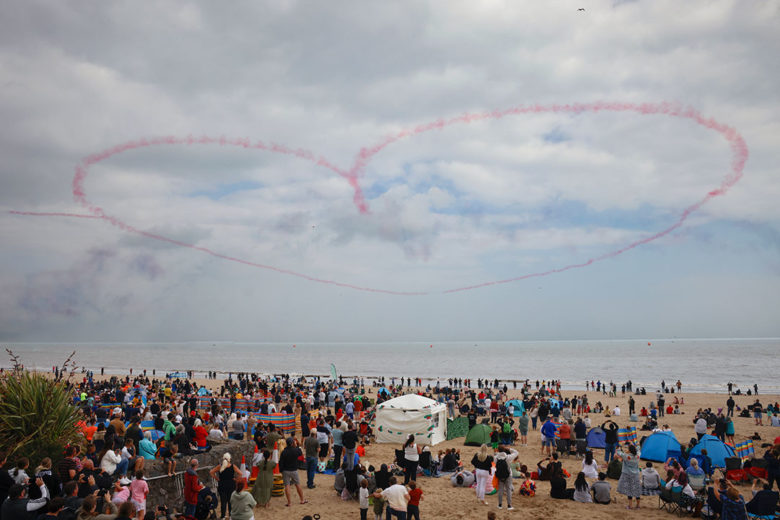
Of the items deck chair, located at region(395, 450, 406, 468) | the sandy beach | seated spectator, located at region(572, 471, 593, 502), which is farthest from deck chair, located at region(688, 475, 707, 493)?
deck chair, located at region(395, 450, 406, 468)

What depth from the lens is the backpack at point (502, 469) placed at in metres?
9.91

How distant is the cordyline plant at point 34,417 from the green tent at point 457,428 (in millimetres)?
11945

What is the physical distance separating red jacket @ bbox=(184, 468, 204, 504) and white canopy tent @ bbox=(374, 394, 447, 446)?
Answer: 857 centimetres

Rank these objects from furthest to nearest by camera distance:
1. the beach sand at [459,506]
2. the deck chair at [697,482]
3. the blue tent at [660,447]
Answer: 1. the blue tent at [660,447]
2. the deck chair at [697,482]
3. the beach sand at [459,506]

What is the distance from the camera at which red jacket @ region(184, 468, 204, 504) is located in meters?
8.21

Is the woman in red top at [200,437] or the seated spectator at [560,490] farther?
the woman in red top at [200,437]

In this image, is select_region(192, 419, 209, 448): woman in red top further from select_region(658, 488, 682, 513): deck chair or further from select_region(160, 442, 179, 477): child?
select_region(658, 488, 682, 513): deck chair

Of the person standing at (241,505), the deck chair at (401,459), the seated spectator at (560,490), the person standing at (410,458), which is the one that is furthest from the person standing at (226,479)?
the seated spectator at (560,490)

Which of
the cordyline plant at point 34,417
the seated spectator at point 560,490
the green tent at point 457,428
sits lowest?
the green tent at point 457,428

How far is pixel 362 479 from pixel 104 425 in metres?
9.36

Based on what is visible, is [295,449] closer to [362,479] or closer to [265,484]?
[265,484]

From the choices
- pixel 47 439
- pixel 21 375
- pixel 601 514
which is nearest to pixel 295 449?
pixel 47 439

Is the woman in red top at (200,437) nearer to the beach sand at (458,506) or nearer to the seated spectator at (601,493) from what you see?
the beach sand at (458,506)

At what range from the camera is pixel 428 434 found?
1599 cm
